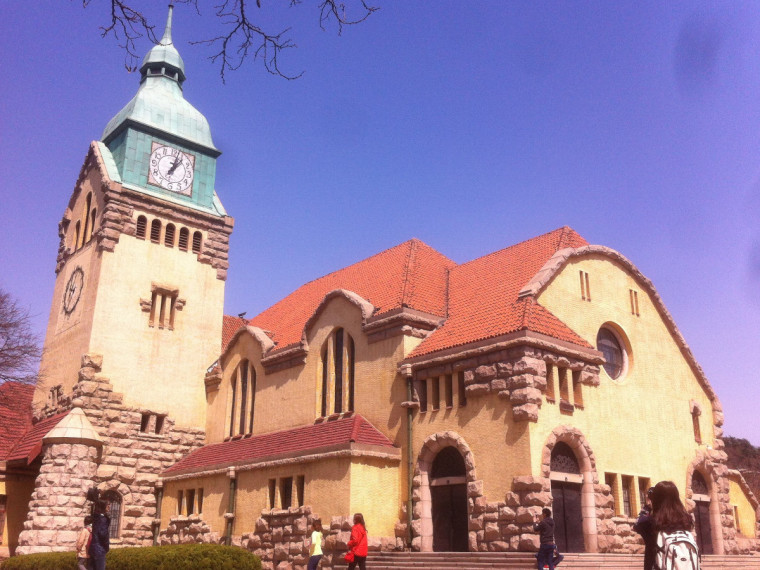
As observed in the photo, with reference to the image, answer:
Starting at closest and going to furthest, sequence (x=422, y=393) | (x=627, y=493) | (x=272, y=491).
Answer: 1. (x=627, y=493)
2. (x=422, y=393)
3. (x=272, y=491)

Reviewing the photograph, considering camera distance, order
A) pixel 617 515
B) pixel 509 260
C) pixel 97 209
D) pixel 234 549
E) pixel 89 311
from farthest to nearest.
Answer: pixel 97 209
pixel 89 311
pixel 509 260
pixel 617 515
pixel 234 549

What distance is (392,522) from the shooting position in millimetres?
21156

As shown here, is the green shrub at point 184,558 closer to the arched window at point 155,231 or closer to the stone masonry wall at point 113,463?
the stone masonry wall at point 113,463

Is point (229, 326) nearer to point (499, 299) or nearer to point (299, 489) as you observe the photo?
point (299, 489)

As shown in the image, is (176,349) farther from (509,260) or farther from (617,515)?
(617,515)

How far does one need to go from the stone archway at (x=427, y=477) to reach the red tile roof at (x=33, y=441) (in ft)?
43.5

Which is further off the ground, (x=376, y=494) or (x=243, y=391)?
(x=243, y=391)

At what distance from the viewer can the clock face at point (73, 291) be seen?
2895 cm

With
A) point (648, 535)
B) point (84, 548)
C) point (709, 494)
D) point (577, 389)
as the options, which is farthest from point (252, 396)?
point (648, 535)

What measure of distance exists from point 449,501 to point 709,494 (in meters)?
9.98

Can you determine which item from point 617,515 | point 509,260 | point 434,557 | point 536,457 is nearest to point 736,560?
point 617,515

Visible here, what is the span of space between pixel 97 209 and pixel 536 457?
65.0 feet

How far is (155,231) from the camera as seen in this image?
97.8ft

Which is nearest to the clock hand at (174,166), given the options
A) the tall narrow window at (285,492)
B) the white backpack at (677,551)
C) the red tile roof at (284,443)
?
the red tile roof at (284,443)
